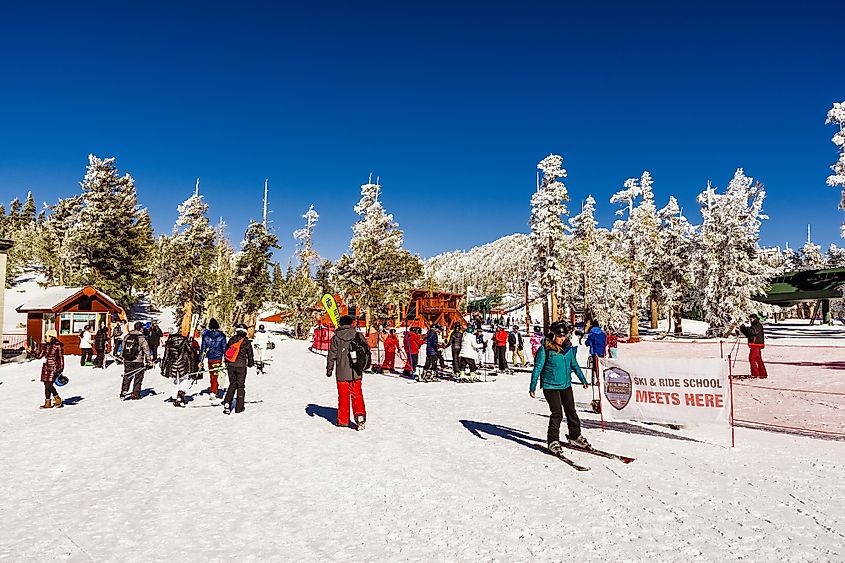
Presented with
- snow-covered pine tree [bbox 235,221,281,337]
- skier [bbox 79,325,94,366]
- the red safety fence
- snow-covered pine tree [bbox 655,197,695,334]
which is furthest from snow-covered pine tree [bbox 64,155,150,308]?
snow-covered pine tree [bbox 655,197,695,334]

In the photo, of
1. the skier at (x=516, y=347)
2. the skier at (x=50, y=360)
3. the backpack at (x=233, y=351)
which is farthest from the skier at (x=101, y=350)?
the skier at (x=516, y=347)

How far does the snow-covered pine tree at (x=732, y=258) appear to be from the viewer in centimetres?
4009

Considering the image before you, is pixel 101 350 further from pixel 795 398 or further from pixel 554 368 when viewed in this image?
pixel 795 398

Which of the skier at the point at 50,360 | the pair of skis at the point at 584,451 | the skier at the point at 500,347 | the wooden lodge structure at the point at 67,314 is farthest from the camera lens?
the wooden lodge structure at the point at 67,314

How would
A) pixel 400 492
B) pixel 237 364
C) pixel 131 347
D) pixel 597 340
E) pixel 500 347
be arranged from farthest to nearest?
pixel 500 347 → pixel 597 340 → pixel 131 347 → pixel 237 364 → pixel 400 492

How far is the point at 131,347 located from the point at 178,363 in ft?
5.13

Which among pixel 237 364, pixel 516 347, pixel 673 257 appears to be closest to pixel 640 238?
pixel 673 257

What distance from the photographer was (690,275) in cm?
5091

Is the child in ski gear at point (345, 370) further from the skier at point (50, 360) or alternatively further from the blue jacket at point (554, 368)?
the skier at point (50, 360)

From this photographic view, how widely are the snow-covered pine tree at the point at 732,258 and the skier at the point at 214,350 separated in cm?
3758

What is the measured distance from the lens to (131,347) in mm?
12820

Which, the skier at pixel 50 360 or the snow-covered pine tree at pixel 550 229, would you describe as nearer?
the skier at pixel 50 360

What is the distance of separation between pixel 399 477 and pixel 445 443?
2.04 metres

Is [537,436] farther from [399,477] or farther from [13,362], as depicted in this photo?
[13,362]
